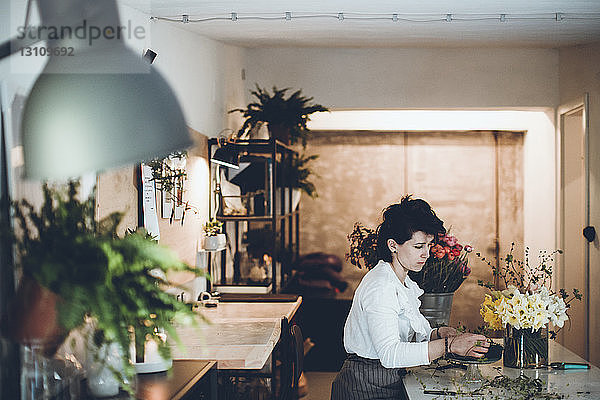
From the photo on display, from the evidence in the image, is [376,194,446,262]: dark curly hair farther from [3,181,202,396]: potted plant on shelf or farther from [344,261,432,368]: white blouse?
[3,181,202,396]: potted plant on shelf

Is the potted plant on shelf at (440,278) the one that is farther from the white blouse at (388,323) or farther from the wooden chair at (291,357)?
the wooden chair at (291,357)

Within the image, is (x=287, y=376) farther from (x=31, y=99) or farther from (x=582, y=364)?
(x=31, y=99)

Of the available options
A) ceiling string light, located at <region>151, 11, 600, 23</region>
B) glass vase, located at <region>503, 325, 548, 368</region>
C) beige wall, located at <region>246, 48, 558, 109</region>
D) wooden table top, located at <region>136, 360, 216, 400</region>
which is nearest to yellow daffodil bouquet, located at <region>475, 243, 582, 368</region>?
glass vase, located at <region>503, 325, 548, 368</region>

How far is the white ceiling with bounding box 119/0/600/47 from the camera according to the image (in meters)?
4.21

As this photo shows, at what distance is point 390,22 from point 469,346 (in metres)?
2.70

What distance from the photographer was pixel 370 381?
10.4 feet

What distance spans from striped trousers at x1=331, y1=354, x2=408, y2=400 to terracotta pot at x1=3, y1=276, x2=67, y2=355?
176cm

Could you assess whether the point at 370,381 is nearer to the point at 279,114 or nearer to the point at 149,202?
the point at 149,202

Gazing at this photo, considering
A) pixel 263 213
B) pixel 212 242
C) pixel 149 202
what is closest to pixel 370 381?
pixel 149 202

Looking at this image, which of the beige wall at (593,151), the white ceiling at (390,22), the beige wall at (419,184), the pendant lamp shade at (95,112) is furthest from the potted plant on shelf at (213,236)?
the beige wall at (593,151)

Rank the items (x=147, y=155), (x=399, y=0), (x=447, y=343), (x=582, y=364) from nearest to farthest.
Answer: (x=147, y=155) → (x=447, y=343) → (x=582, y=364) → (x=399, y=0)

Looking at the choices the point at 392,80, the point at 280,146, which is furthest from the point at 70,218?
the point at 392,80

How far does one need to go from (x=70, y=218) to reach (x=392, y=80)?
4.75 meters

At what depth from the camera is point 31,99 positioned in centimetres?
201
